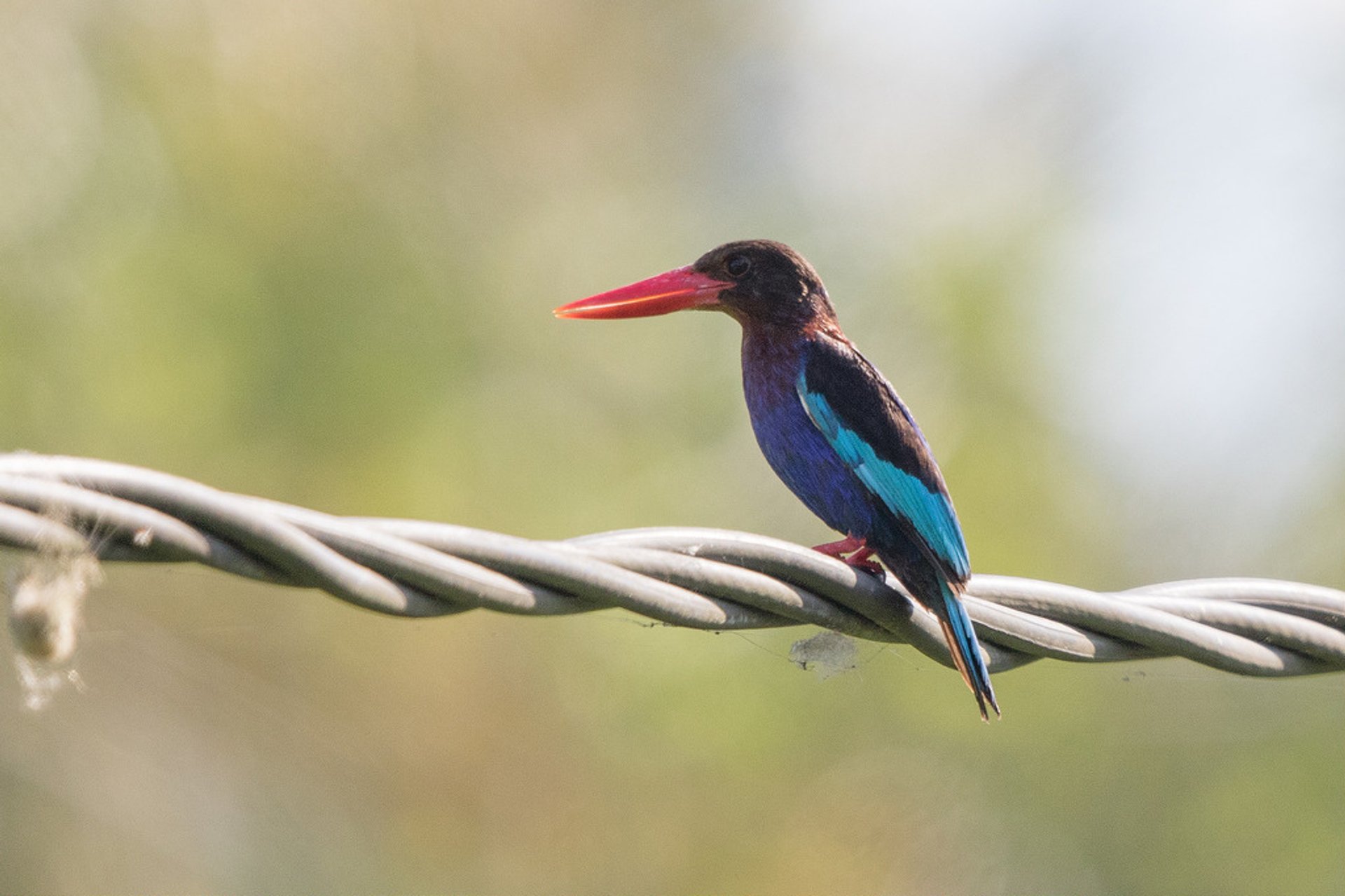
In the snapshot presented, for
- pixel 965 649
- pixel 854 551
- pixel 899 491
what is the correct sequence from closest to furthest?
pixel 965 649, pixel 899 491, pixel 854 551

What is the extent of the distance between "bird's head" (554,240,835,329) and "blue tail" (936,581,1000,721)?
48.9 inches

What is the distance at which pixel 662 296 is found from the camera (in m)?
3.55

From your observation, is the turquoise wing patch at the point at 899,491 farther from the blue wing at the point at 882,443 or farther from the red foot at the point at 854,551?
the red foot at the point at 854,551

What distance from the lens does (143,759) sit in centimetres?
969

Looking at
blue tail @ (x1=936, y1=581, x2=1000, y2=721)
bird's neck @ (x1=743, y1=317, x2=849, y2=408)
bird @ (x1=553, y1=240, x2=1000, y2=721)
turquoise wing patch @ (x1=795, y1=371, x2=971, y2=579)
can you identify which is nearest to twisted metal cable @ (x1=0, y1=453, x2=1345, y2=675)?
blue tail @ (x1=936, y1=581, x2=1000, y2=721)

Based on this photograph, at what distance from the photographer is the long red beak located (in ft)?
11.3

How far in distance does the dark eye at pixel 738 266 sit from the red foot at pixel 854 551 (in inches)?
35.8

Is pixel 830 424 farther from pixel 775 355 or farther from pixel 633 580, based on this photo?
pixel 633 580

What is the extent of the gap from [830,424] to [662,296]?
78cm

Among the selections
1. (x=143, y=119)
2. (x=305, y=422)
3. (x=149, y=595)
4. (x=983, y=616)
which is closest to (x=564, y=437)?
(x=305, y=422)

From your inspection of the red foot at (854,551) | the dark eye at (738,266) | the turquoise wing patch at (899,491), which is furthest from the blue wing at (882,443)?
the dark eye at (738,266)

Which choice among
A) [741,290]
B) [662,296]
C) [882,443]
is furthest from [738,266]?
[882,443]

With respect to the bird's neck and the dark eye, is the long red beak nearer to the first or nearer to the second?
the dark eye

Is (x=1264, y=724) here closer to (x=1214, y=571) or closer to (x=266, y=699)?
(x=1214, y=571)
